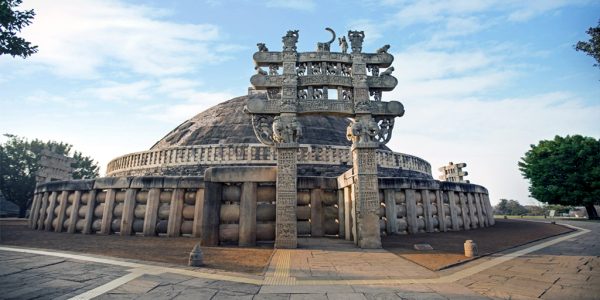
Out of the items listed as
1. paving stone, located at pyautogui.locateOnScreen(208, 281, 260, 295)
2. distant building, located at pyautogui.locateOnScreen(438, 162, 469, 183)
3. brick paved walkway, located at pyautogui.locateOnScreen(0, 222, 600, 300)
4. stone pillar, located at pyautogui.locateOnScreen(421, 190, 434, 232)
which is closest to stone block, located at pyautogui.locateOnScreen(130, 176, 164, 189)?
brick paved walkway, located at pyautogui.locateOnScreen(0, 222, 600, 300)

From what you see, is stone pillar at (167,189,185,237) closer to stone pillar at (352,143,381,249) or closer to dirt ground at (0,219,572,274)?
dirt ground at (0,219,572,274)

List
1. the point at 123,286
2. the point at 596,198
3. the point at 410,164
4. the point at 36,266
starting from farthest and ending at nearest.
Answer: the point at 596,198, the point at 410,164, the point at 36,266, the point at 123,286

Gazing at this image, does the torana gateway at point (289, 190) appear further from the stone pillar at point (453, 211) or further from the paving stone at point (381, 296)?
the paving stone at point (381, 296)

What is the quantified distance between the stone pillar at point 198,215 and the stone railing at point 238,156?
22.4 feet

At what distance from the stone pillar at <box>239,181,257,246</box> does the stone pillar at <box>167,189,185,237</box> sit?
262cm

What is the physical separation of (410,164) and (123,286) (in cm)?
1887

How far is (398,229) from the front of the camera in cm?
1015

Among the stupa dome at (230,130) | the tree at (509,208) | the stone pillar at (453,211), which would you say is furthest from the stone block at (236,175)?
the tree at (509,208)

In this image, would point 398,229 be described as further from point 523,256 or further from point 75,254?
point 75,254

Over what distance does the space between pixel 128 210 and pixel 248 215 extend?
187 inches

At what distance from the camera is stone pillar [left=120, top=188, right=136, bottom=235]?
9500mm

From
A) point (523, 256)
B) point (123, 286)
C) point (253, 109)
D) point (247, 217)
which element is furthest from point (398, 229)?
point (123, 286)

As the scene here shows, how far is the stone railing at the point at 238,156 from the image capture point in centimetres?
1630

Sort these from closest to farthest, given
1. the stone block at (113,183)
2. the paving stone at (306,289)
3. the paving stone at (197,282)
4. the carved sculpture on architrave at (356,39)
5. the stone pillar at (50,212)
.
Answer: the paving stone at (306,289) < the paving stone at (197,282) < the carved sculpture on architrave at (356,39) < the stone block at (113,183) < the stone pillar at (50,212)
